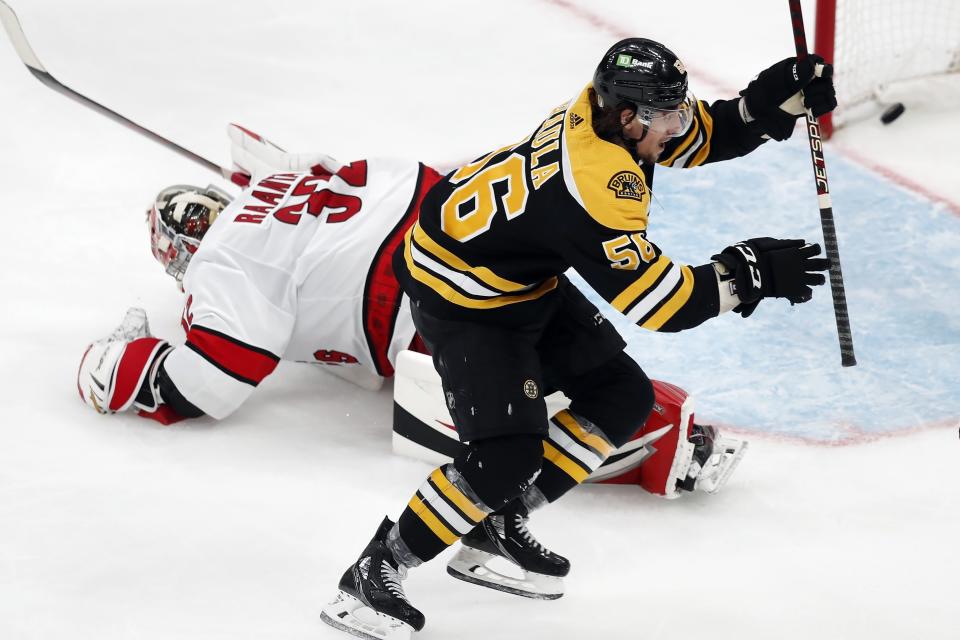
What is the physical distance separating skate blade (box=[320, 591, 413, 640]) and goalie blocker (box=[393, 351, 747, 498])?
0.65 meters

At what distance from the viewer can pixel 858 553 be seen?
267 centimetres

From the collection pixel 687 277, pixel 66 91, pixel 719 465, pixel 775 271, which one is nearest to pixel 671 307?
pixel 687 277

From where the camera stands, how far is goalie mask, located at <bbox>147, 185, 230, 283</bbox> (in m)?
3.44

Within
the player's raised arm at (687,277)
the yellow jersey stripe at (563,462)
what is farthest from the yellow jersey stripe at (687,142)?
the yellow jersey stripe at (563,462)

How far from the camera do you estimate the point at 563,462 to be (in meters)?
2.46

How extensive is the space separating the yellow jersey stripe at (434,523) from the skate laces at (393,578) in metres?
0.12

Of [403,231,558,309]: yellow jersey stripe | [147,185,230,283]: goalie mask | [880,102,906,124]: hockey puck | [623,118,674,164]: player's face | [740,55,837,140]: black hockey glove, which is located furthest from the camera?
[880,102,906,124]: hockey puck

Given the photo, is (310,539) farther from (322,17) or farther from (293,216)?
(322,17)

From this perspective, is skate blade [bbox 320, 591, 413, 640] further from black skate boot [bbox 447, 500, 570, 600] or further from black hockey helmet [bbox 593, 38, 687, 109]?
black hockey helmet [bbox 593, 38, 687, 109]

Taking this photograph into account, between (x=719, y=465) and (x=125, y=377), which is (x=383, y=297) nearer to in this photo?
(x=125, y=377)

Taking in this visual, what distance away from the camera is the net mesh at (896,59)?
478 centimetres

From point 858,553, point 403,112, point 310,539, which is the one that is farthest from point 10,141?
point 858,553

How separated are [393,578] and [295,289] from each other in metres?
1.01

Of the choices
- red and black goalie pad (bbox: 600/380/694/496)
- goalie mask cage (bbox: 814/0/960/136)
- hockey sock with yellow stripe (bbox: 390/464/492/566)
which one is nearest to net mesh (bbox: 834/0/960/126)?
goalie mask cage (bbox: 814/0/960/136)
